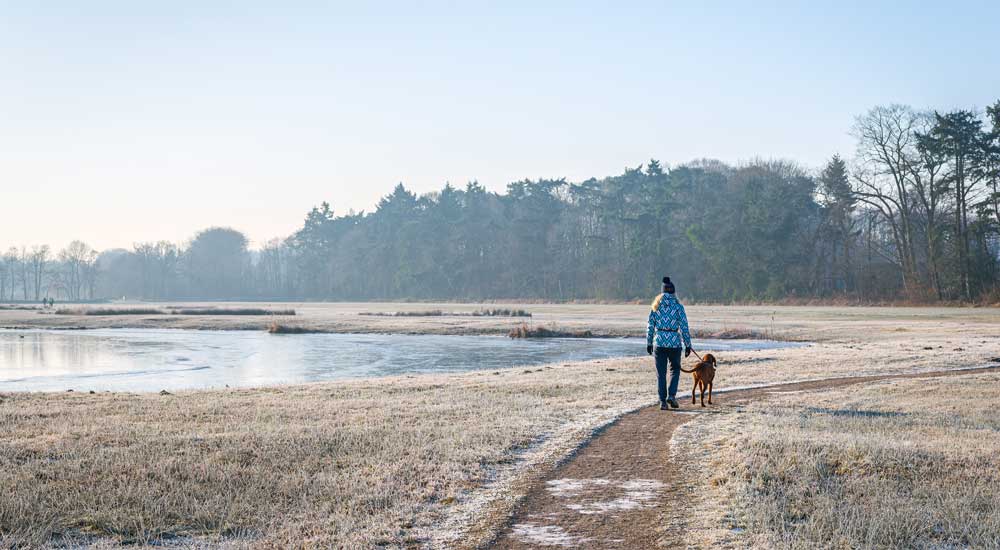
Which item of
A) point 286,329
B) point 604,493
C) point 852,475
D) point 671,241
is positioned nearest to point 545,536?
point 604,493

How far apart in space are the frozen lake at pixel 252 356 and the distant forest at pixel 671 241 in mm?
30581

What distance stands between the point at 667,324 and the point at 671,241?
73.0 meters

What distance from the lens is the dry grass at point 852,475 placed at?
7.31 m

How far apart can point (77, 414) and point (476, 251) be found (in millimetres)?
96907

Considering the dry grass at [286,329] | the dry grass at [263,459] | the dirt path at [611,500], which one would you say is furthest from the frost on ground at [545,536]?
the dry grass at [286,329]

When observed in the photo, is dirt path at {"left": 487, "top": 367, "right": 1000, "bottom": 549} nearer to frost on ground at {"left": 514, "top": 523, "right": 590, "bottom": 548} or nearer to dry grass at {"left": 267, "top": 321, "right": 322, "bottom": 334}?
frost on ground at {"left": 514, "top": 523, "right": 590, "bottom": 548}

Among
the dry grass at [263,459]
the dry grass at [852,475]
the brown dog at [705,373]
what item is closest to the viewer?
the dry grass at [852,475]

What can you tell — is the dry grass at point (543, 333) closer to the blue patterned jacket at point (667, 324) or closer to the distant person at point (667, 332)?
the distant person at point (667, 332)

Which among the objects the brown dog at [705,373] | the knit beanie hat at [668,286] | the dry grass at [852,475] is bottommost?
the dry grass at [852,475]

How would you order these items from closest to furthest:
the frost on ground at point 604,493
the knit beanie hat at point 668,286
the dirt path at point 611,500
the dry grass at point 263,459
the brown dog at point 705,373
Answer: the dirt path at point 611,500
the dry grass at point 263,459
the frost on ground at point 604,493
the knit beanie hat at point 668,286
the brown dog at point 705,373

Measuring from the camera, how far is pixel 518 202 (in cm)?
10750

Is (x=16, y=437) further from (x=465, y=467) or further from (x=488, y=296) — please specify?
(x=488, y=296)

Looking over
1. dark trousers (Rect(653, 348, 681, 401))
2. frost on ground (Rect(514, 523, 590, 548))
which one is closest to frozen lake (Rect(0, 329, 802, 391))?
dark trousers (Rect(653, 348, 681, 401))

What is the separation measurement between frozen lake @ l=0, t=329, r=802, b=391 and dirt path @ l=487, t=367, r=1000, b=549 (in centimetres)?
1438
